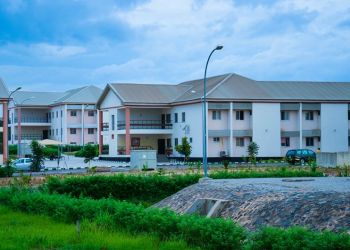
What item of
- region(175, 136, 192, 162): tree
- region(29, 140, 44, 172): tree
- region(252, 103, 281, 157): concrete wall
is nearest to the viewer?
region(29, 140, 44, 172): tree

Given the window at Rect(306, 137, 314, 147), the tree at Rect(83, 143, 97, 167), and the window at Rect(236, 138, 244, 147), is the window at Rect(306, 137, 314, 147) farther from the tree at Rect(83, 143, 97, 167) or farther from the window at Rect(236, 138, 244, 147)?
the tree at Rect(83, 143, 97, 167)

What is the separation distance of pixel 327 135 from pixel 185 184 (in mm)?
36111

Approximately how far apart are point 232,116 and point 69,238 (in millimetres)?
41470

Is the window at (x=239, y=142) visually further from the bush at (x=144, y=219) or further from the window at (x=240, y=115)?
the bush at (x=144, y=219)

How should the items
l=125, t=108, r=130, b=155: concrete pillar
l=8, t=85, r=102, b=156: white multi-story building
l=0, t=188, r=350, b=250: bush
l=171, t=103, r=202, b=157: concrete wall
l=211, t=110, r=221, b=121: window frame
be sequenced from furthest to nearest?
l=8, t=85, r=102, b=156: white multi-story building < l=125, t=108, r=130, b=155: concrete pillar < l=211, t=110, r=221, b=121: window frame < l=171, t=103, r=202, b=157: concrete wall < l=0, t=188, r=350, b=250: bush

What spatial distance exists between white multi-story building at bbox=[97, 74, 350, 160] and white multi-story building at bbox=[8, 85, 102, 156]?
1928 cm

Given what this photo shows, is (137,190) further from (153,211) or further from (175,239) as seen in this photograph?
(175,239)

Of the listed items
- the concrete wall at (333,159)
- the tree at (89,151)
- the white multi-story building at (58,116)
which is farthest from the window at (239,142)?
the white multi-story building at (58,116)

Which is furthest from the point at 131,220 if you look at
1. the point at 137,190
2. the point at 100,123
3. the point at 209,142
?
the point at 100,123

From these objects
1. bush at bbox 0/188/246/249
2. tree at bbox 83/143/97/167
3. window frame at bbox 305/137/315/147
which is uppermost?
window frame at bbox 305/137/315/147

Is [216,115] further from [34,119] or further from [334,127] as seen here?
[34,119]

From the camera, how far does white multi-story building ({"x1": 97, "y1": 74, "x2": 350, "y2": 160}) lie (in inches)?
2096

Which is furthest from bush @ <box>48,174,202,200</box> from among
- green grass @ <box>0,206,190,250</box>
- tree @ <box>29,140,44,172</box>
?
tree @ <box>29,140,44,172</box>

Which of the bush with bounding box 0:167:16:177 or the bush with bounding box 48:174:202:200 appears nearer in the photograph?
the bush with bounding box 48:174:202:200
